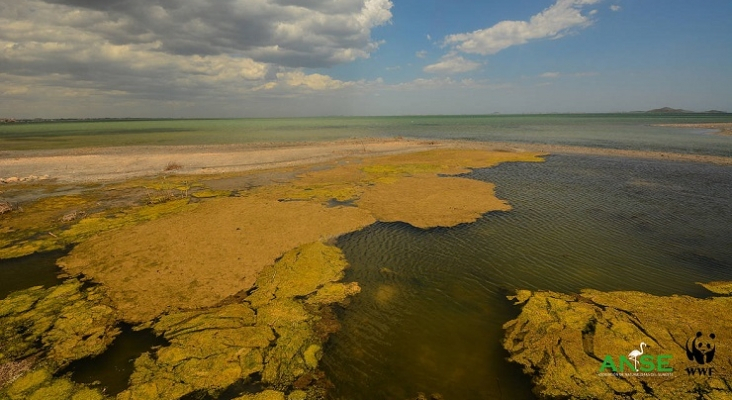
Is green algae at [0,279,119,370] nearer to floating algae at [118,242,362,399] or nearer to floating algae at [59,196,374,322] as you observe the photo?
floating algae at [59,196,374,322]

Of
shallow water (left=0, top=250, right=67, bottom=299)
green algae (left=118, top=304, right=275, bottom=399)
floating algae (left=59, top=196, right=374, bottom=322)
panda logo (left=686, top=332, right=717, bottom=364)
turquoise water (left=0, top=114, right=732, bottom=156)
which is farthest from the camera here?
turquoise water (left=0, top=114, right=732, bottom=156)

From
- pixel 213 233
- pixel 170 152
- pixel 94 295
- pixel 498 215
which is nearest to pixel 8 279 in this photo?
pixel 94 295

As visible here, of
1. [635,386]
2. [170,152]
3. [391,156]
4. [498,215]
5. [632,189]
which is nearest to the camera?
[635,386]

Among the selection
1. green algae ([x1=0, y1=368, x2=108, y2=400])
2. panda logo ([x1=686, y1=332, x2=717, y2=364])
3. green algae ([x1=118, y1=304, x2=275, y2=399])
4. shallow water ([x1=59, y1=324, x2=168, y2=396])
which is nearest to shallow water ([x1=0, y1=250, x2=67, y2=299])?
shallow water ([x1=59, y1=324, x2=168, y2=396])

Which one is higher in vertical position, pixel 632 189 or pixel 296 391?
pixel 632 189

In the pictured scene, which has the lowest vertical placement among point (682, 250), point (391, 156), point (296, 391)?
point (296, 391)

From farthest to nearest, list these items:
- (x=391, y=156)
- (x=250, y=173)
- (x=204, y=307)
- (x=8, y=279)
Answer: (x=391, y=156)
(x=250, y=173)
(x=8, y=279)
(x=204, y=307)

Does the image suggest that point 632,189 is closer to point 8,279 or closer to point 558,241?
point 558,241

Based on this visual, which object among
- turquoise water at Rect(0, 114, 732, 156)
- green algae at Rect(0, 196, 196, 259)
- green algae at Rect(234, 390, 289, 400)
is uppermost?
turquoise water at Rect(0, 114, 732, 156)
